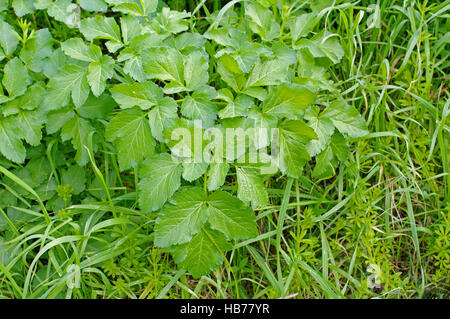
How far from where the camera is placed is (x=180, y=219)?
5.30ft

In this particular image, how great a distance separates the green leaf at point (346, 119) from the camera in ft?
5.90

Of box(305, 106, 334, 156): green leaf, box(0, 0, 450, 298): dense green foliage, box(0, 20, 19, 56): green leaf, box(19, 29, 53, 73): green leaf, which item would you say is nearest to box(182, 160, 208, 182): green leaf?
box(0, 0, 450, 298): dense green foliage

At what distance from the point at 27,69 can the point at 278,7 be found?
3.80 feet

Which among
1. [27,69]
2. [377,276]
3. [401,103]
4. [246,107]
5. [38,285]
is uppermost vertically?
[27,69]

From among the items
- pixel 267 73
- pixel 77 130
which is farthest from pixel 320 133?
pixel 77 130

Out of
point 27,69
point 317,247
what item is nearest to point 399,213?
point 317,247

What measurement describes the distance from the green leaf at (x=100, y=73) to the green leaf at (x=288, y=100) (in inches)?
24.9

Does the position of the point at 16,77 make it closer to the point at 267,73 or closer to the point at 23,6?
the point at 23,6

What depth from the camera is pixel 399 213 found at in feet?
6.64

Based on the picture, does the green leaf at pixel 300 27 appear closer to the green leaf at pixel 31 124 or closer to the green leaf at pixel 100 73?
the green leaf at pixel 100 73

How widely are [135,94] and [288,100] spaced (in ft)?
1.92

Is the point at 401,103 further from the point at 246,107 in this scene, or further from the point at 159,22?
the point at 159,22

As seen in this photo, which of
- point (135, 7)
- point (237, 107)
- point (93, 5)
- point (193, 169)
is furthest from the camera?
point (93, 5)

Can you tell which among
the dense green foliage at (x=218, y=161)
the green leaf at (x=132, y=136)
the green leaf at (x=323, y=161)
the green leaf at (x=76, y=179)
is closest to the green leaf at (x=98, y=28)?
the dense green foliage at (x=218, y=161)
